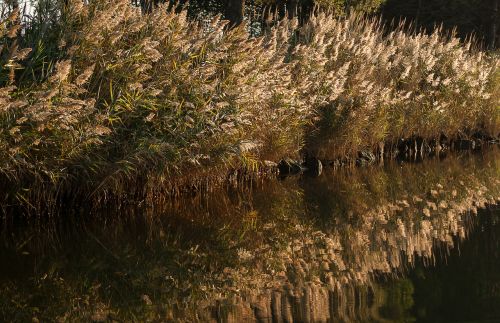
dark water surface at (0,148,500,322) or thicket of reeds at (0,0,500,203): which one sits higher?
thicket of reeds at (0,0,500,203)

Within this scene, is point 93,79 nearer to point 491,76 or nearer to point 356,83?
point 356,83

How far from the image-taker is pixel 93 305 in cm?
Answer: 417

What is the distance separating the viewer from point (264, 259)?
17.3ft

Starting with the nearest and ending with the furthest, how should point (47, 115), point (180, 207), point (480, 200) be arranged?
point (47, 115) < point (180, 207) < point (480, 200)

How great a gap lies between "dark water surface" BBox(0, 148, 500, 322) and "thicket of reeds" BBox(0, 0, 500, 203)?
1.54 ft

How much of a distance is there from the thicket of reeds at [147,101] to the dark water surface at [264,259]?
47 centimetres

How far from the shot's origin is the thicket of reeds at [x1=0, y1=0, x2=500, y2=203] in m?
6.11

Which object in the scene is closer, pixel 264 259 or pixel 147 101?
pixel 264 259

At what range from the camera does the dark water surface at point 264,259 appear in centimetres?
403

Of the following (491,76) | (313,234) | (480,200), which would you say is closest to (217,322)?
(313,234)

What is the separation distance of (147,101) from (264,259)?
7.43 feet

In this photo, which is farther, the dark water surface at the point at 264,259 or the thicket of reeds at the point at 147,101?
the thicket of reeds at the point at 147,101

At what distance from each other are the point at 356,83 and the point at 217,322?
7.89 metres

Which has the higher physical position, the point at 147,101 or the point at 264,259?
the point at 147,101
